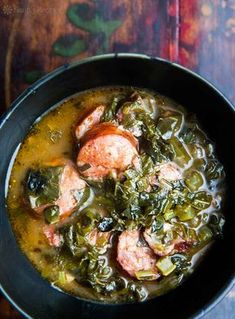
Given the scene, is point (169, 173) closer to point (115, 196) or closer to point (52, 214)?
point (115, 196)

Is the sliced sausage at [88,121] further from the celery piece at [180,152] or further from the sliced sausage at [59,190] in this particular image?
the celery piece at [180,152]

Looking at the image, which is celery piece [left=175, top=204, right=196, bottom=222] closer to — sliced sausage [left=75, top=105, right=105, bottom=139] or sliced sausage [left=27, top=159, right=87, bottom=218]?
sliced sausage [left=27, top=159, right=87, bottom=218]

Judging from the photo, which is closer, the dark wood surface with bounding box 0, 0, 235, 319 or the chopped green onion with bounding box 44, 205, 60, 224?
the chopped green onion with bounding box 44, 205, 60, 224

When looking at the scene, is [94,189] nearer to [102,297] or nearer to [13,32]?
[102,297]

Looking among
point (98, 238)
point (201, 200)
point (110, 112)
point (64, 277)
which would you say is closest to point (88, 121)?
point (110, 112)

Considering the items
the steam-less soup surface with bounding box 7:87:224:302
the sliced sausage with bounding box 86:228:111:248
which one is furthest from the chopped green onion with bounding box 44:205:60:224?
the sliced sausage with bounding box 86:228:111:248

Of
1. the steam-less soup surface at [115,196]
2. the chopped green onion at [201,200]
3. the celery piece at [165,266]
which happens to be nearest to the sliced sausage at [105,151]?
the steam-less soup surface at [115,196]
